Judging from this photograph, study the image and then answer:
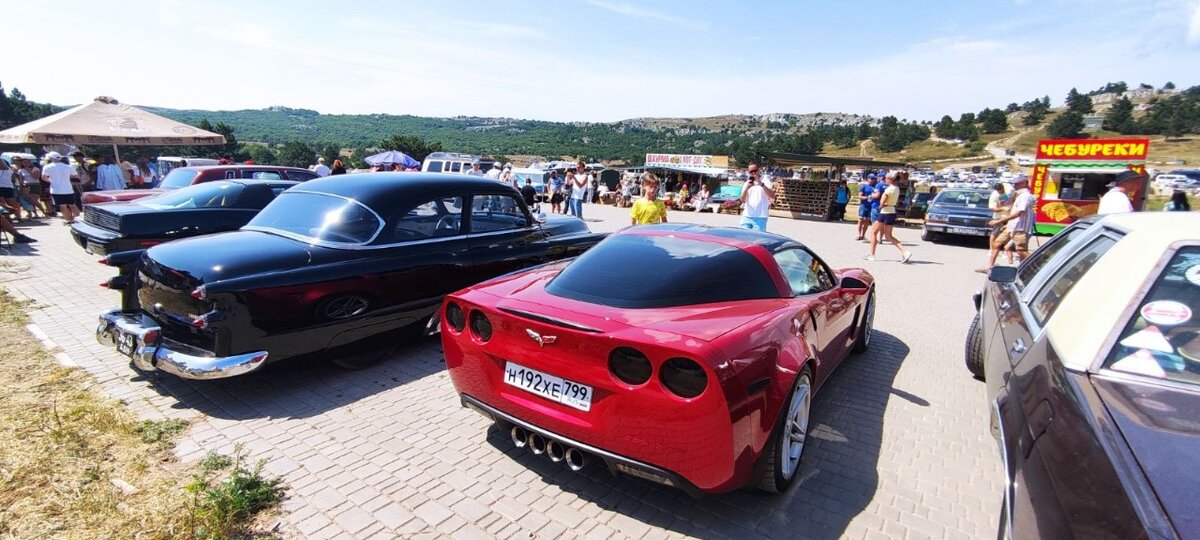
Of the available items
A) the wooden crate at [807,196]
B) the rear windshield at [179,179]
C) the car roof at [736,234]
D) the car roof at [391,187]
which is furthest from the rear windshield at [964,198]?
the rear windshield at [179,179]

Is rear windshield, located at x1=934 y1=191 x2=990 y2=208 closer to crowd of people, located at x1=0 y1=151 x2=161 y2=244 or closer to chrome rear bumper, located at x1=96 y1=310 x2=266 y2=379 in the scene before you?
chrome rear bumper, located at x1=96 y1=310 x2=266 y2=379

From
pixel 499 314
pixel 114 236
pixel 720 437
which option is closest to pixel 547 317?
pixel 499 314

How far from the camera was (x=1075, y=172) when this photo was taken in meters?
15.3

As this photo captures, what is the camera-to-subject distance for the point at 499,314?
276 cm

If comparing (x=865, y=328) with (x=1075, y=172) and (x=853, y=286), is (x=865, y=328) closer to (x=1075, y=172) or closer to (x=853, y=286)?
(x=853, y=286)

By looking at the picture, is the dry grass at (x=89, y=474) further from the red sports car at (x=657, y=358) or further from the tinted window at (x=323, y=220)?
the tinted window at (x=323, y=220)

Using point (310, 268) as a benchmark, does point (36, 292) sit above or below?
below

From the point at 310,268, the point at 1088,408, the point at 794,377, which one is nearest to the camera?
the point at 1088,408

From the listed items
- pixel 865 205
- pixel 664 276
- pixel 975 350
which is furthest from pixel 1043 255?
pixel 865 205

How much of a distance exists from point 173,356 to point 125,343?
560 mm

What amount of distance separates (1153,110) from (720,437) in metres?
147

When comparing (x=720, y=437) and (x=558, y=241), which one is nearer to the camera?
(x=720, y=437)

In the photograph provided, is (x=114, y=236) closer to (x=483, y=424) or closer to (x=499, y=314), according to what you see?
(x=483, y=424)

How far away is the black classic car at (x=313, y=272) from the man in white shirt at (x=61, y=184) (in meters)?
10.8
